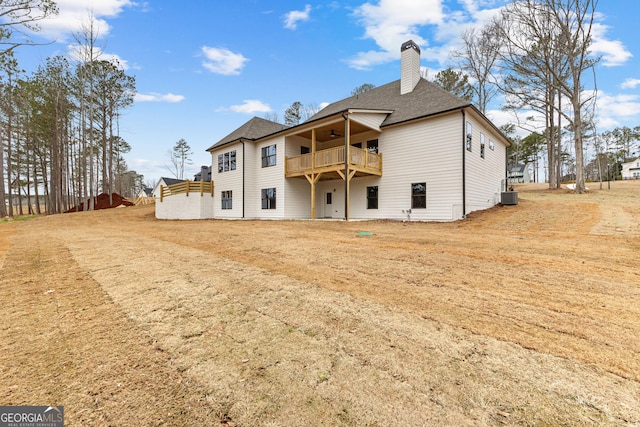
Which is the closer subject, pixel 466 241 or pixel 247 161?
pixel 466 241

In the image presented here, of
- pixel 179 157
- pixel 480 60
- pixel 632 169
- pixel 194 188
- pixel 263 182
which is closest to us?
pixel 263 182

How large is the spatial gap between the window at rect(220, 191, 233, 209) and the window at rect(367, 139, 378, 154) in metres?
10.1

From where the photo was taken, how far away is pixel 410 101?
15.3 m

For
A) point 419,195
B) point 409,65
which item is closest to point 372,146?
point 419,195

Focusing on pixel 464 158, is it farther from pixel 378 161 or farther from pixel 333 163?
pixel 333 163

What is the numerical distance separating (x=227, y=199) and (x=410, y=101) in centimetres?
1358

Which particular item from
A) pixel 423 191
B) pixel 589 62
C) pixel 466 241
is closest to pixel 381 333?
pixel 466 241

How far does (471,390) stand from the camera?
173 cm

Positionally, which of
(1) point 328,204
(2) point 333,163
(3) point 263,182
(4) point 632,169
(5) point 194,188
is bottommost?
(1) point 328,204

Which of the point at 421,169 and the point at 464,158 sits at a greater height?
the point at 464,158

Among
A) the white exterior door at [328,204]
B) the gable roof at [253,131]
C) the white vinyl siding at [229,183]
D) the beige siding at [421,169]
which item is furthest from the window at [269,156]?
the beige siding at [421,169]

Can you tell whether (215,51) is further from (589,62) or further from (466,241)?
(589,62)

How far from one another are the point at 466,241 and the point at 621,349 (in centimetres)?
499

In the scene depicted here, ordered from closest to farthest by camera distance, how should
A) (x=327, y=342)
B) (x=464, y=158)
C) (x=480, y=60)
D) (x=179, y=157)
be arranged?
(x=327, y=342) → (x=464, y=158) → (x=480, y=60) → (x=179, y=157)
